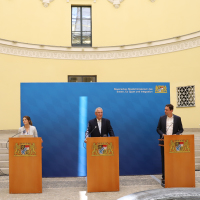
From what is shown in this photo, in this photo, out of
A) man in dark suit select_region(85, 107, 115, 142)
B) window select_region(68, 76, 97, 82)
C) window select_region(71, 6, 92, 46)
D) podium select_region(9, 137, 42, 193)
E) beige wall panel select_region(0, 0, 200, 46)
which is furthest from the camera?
window select_region(71, 6, 92, 46)

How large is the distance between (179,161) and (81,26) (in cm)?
987

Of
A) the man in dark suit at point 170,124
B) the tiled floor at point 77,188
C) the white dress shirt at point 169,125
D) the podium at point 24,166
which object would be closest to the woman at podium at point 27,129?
the podium at point 24,166

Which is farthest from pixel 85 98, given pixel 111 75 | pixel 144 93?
pixel 111 75

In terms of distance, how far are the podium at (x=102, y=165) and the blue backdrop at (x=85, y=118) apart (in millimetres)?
1361

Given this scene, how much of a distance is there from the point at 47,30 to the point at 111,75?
144 inches

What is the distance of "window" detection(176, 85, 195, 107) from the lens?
435 inches

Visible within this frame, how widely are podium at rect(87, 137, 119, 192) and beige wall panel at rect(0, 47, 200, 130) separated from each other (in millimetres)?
7174

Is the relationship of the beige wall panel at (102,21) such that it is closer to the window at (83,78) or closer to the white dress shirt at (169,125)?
the window at (83,78)

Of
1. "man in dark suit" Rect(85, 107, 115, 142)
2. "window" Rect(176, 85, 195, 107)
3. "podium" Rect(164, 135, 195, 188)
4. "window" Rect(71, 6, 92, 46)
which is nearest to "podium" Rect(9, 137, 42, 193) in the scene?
"man in dark suit" Rect(85, 107, 115, 142)

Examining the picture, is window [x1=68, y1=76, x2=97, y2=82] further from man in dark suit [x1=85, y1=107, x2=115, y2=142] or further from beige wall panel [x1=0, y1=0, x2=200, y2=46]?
man in dark suit [x1=85, y1=107, x2=115, y2=142]

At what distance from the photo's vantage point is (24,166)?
15.2 ft

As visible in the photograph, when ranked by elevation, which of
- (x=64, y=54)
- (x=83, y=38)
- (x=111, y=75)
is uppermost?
(x=83, y=38)

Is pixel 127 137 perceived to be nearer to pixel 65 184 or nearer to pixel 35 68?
pixel 65 184

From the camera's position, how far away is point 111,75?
1273 cm
